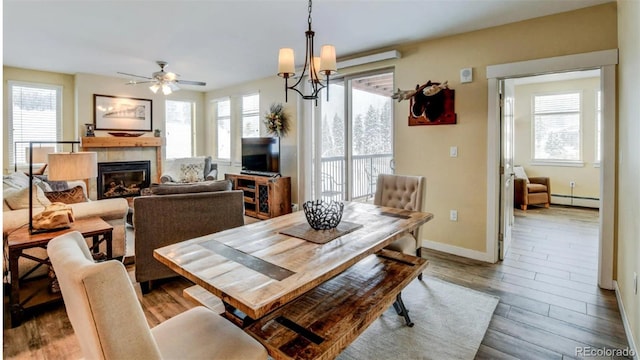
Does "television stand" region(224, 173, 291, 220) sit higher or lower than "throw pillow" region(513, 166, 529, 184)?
lower

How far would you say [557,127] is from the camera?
6.68 m

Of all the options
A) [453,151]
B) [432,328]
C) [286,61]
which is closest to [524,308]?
[432,328]

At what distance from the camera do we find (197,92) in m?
7.95

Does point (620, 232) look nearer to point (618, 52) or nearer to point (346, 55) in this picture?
point (618, 52)

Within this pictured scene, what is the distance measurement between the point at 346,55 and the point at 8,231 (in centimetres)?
408

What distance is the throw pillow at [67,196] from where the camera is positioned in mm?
3607

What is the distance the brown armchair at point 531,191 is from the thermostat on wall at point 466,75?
3.47 m

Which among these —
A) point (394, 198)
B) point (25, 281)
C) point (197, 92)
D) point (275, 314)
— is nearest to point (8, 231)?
point (25, 281)

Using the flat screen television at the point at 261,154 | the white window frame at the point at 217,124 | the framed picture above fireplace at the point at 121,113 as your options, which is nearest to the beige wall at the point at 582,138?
the flat screen television at the point at 261,154

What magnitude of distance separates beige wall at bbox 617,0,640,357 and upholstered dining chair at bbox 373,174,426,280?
140cm

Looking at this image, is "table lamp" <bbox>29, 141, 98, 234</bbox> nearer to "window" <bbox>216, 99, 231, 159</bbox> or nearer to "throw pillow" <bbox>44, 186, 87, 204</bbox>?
"throw pillow" <bbox>44, 186, 87, 204</bbox>

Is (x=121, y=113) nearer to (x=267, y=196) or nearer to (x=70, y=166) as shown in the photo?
(x=267, y=196)

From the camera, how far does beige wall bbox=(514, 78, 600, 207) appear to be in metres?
6.31
